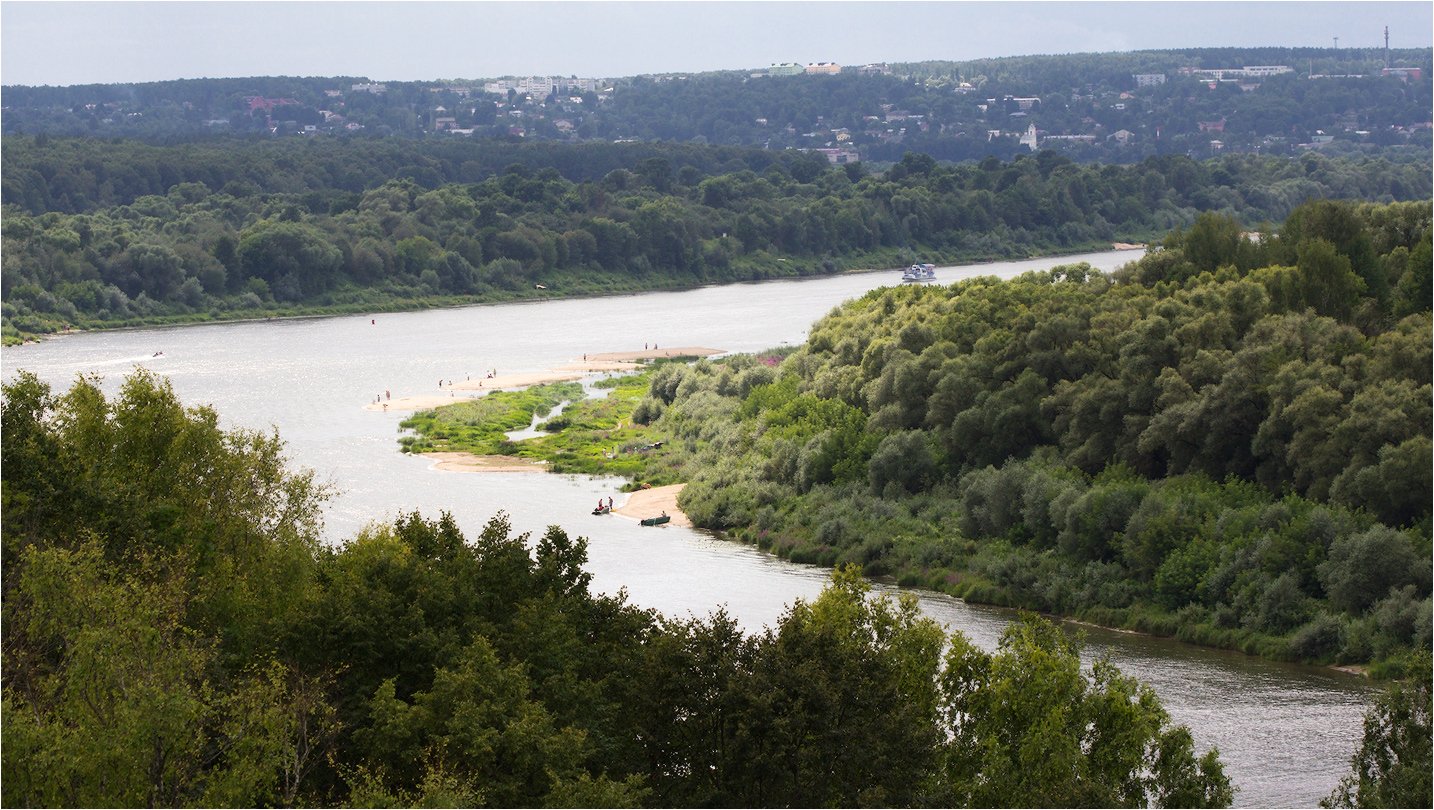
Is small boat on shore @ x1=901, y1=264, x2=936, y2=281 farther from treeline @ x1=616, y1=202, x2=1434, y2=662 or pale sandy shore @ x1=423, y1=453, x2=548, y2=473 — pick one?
pale sandy shore @ x1=423, y1=453, x2=548, y2=473

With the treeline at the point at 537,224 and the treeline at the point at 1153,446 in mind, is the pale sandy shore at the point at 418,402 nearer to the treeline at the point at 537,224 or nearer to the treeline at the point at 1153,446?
the treeline at the point at 1153,446

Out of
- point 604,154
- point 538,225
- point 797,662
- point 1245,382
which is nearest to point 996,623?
point 1245,382

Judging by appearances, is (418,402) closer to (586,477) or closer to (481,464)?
(481,464)

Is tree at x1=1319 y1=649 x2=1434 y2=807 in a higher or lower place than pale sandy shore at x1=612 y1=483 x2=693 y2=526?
higher

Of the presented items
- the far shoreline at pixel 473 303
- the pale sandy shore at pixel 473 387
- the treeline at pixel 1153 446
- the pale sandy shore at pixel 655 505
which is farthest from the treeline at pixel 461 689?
the far shoreline at pixel 473 303

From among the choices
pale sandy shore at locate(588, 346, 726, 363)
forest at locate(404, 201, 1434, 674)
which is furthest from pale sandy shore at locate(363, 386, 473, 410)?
pale sandy shore at locate(588, 346, 726, 363)

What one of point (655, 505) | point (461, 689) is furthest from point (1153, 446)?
point (461, 689)
